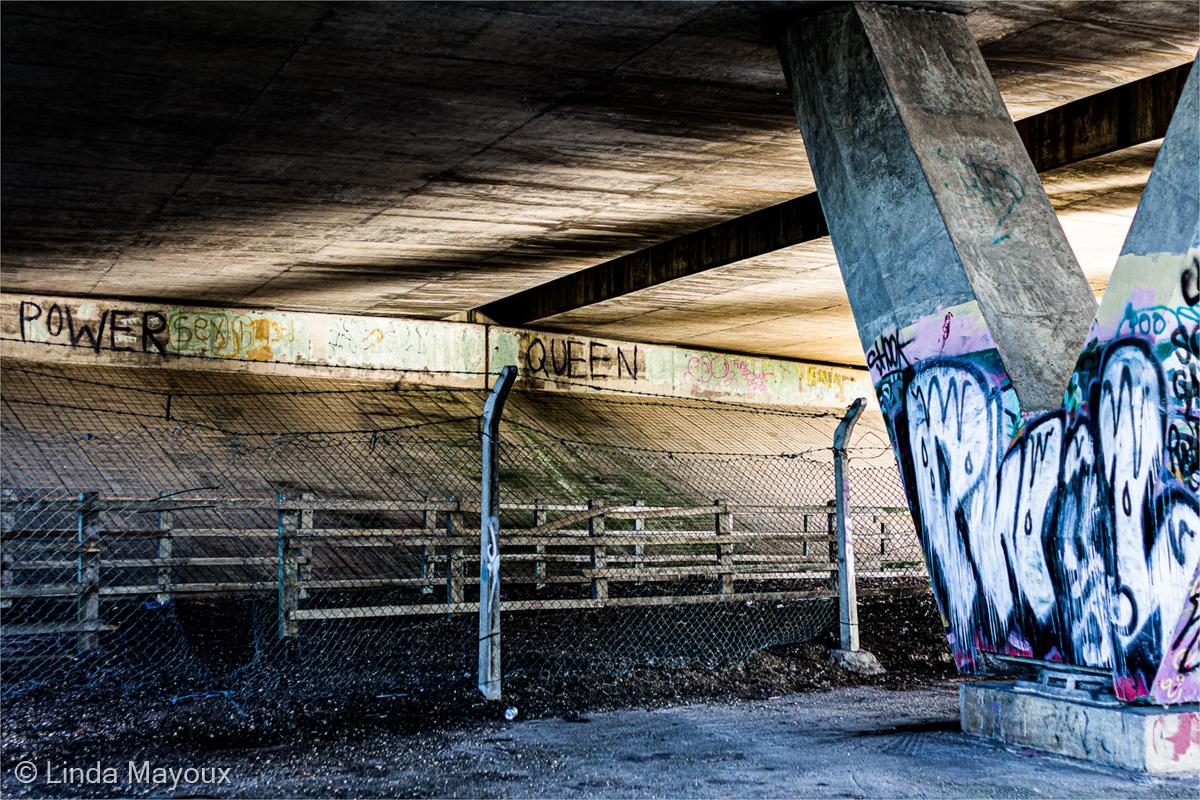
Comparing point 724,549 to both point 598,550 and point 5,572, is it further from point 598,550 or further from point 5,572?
point 5,572

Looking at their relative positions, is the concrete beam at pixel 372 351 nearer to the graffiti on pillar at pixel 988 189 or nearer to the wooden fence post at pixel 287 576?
the wooden fence post at pixel 287 576

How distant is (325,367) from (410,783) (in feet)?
58.4

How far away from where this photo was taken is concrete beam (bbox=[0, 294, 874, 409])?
69.4 feet

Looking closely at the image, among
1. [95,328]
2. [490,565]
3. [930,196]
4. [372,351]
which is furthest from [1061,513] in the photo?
[95,328]

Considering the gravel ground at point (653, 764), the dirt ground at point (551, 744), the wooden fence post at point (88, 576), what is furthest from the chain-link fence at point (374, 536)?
the gravel ground at point (653, 764)

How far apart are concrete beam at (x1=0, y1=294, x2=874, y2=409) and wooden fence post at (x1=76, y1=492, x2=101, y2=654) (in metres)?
11.1

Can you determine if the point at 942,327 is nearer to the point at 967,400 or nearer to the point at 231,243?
the point at 967,400

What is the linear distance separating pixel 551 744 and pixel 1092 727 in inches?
131

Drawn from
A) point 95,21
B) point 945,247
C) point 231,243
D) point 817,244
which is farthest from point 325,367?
point 945,247

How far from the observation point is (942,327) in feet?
26.2

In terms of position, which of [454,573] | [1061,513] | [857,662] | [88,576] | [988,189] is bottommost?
[857,662]

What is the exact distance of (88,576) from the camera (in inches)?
431

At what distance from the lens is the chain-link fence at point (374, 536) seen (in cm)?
1073

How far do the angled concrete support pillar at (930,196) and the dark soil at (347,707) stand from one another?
3272mm
